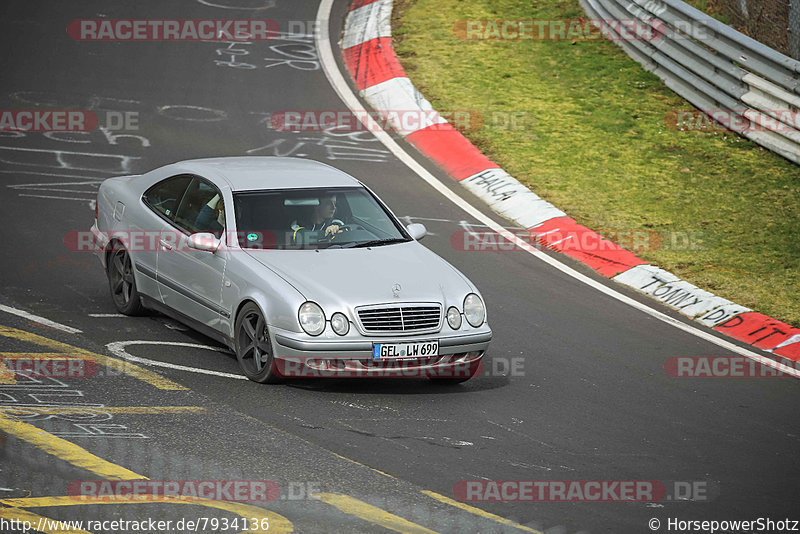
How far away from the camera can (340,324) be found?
8133mm

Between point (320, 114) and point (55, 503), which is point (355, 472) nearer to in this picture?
point (55, 503)

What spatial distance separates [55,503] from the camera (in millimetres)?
5965

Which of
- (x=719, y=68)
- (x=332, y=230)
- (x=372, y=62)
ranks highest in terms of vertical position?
(x=372, y=62)

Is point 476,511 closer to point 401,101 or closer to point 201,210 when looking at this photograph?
point 201,210

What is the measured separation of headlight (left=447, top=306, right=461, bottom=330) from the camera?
28.0 feet

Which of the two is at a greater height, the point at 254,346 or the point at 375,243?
the point at 375,243

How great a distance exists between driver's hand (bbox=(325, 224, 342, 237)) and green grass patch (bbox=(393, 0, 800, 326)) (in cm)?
438

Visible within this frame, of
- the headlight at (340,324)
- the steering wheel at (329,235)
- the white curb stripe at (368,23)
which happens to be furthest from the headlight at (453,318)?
the white curb stripe at (368,23)

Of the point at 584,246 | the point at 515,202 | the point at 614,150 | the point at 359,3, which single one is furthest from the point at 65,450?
the point at 359,3

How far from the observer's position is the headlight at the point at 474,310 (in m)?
8.66

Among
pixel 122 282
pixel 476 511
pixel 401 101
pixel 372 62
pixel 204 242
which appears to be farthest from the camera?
pixel 372 62

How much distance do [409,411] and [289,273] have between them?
136 centimetres

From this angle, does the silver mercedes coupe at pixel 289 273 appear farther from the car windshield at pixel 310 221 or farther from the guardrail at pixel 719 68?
the guardrail at pixel 719 68

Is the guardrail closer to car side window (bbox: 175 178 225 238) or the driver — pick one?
the driver
